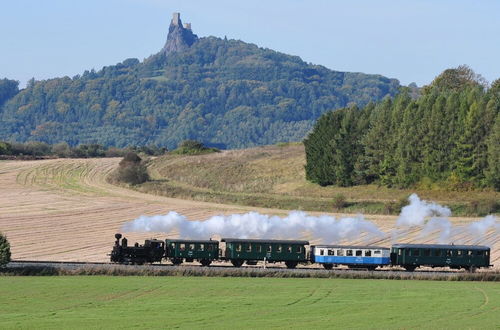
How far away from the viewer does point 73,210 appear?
12656 centimetres

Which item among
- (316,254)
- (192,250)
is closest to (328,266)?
(316,254)

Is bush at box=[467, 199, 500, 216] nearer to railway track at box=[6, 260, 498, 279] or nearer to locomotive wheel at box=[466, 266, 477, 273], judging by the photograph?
locomotive wheel at box=[466, 266, 477, 273]

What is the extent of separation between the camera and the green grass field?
49188 millimetres

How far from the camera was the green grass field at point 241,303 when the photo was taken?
161ft

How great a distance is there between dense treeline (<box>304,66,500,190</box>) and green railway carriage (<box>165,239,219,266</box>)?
56294 millimetres

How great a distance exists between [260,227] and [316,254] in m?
14.0

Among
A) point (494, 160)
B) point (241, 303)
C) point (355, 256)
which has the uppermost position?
point (494, 160)

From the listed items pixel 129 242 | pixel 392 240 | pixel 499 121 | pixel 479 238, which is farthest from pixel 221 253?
pixel 499 121

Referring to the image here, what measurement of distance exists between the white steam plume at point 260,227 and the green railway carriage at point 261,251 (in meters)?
13.0

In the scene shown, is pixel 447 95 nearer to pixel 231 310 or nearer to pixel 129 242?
pixel 129 242

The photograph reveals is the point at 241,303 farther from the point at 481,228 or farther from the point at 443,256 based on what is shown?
the point at 481,228

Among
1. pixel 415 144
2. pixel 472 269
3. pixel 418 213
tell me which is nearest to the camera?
pixel 472 269

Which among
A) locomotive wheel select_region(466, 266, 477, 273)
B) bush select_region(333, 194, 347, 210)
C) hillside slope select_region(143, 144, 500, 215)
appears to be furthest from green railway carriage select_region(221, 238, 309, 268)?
bush select_region(333, 194, 347, 210)

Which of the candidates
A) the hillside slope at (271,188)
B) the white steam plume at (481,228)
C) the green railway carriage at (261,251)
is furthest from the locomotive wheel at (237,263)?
the hillside slope at (271,188)
